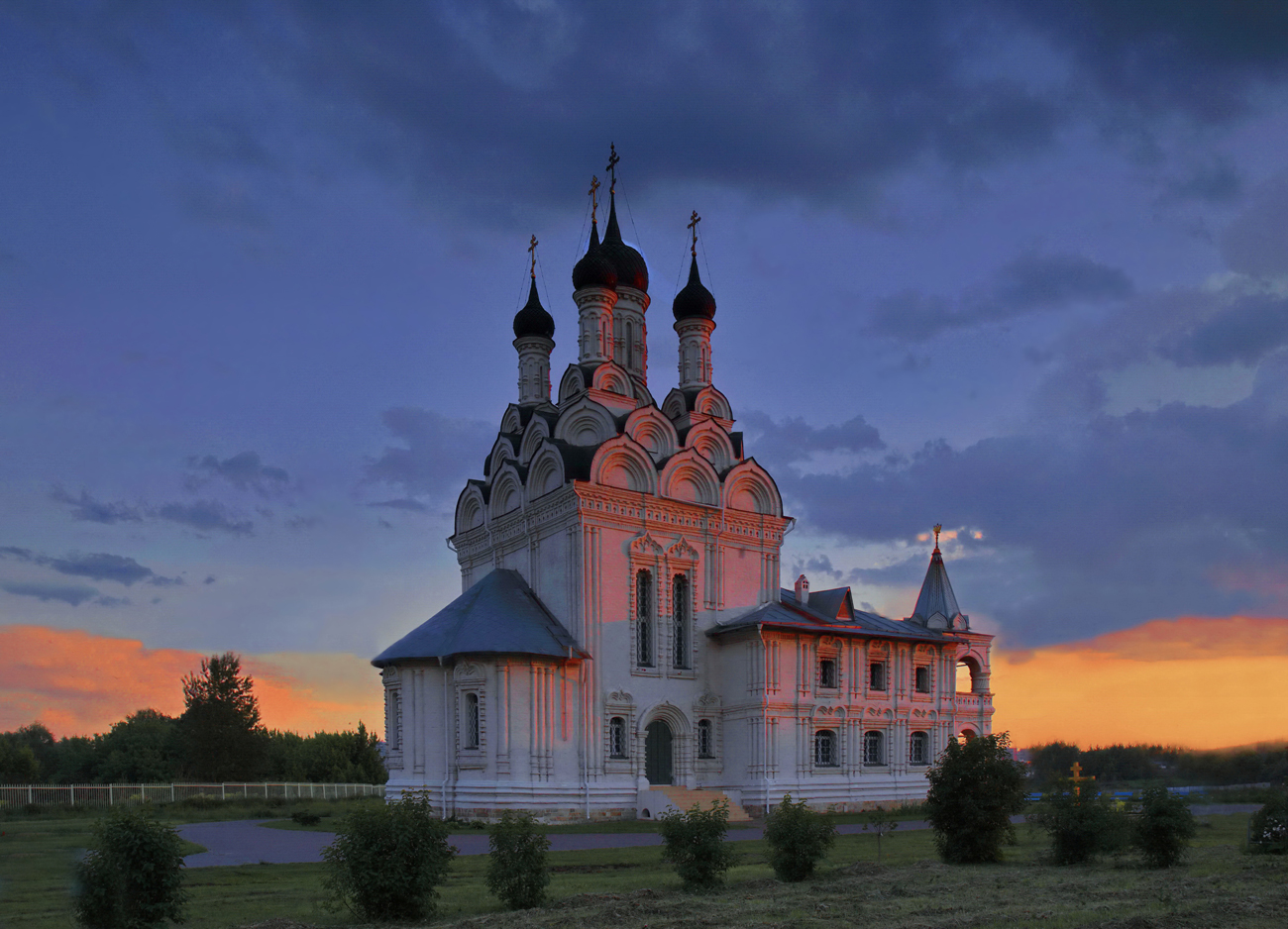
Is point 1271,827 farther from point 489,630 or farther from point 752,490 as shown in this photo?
point 752,490

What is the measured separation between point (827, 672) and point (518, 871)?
20.7m

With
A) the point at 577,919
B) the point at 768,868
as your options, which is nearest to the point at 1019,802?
the point at 768,868

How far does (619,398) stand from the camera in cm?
3117

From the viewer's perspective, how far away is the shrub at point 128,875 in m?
9.05

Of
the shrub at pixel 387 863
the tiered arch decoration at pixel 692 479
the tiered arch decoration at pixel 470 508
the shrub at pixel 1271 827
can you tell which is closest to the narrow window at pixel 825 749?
the tiered arch decoration at pixel 692 479

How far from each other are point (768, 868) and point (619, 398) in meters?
18.5

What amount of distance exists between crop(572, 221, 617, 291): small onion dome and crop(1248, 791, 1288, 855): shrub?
22.1 m

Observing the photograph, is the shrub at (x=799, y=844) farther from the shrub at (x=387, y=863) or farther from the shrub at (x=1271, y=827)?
the shrub at (x=1271, y=827)

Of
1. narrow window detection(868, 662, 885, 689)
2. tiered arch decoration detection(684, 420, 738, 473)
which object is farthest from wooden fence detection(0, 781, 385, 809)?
narrow window detection(868, 662, 885, 689)

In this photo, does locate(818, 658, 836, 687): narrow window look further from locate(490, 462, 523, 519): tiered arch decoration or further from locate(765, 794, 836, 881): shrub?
locate(765, 794, 836, 881): shrub

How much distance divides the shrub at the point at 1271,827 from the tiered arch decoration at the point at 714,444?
17.9 meters

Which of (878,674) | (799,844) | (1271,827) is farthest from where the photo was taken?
(878,674)

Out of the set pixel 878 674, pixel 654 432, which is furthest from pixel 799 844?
pixel 878 674

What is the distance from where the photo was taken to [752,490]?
31.1 metres
